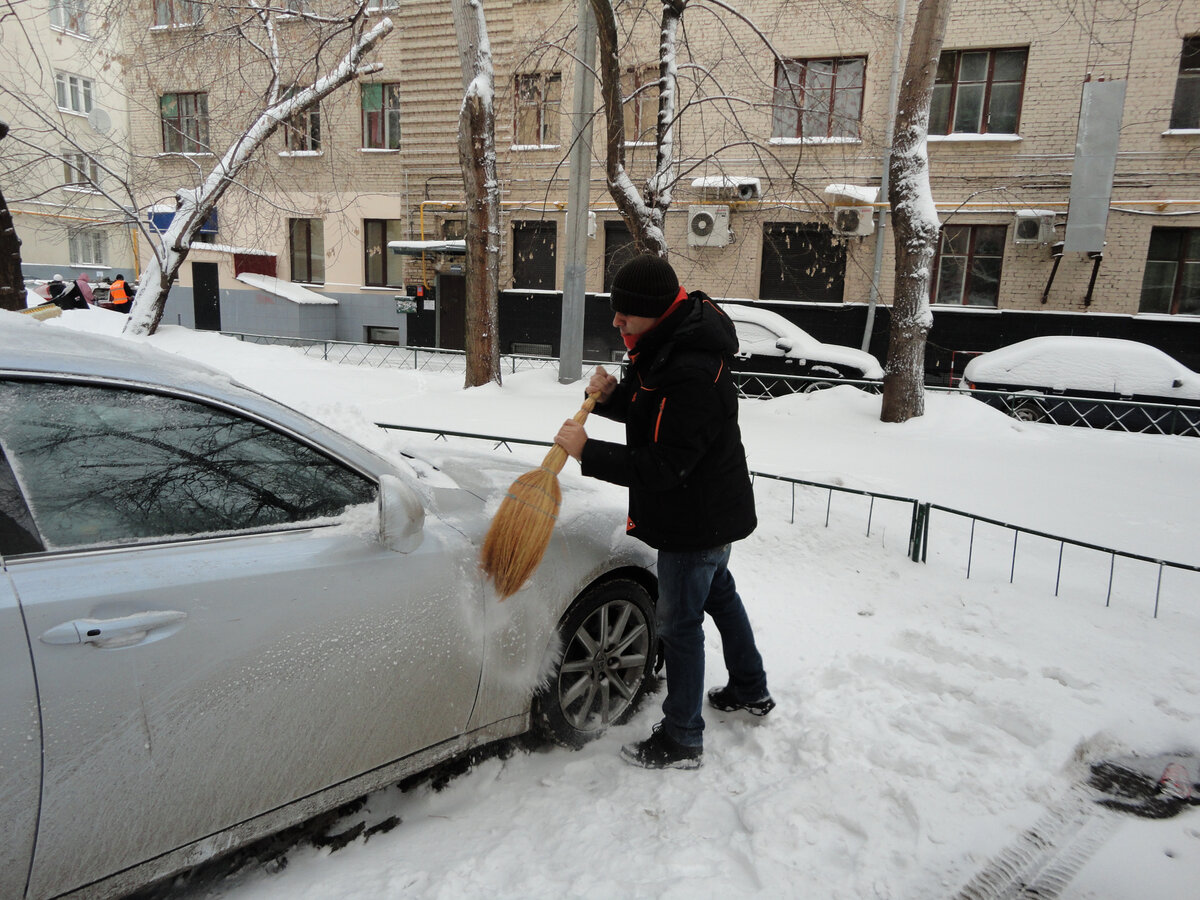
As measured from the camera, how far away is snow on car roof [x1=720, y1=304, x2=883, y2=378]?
42.9 feet

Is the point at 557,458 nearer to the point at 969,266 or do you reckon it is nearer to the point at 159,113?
the point at 159,113

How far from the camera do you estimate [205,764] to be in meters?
1.90

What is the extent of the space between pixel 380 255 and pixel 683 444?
20923 millimetres

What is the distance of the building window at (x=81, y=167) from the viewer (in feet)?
35.2

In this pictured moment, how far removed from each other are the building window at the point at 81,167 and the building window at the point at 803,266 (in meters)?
13.0

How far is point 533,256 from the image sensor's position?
65.8 ft

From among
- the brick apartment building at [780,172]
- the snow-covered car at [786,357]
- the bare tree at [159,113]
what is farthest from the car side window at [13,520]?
the brick apartment building at [780,172]

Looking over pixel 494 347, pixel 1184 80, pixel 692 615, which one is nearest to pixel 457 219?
pixel 494 347

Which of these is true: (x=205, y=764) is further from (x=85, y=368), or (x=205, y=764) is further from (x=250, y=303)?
(x=250, y=303)

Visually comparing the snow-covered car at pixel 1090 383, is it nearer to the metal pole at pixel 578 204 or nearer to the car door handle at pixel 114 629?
the metal pole at pixel 578 204

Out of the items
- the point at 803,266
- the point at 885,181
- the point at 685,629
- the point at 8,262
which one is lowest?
the point at 685,629

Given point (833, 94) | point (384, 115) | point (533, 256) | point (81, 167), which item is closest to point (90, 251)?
point (384, 115)

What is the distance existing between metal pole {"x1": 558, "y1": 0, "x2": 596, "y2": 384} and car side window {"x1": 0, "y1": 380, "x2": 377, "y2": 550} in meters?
9.29

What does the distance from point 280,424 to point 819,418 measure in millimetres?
9291
